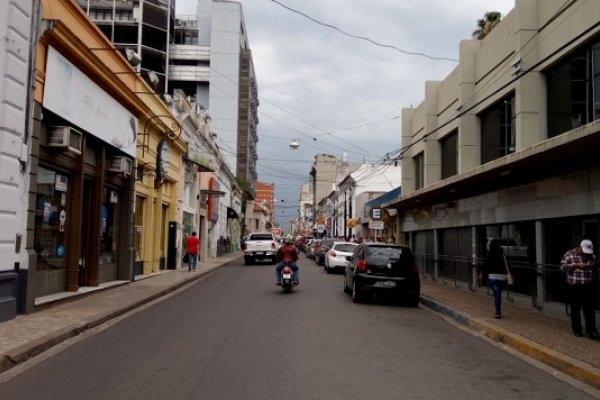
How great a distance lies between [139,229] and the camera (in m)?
20.5

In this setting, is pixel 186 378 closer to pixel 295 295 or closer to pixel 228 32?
pixel 295 295

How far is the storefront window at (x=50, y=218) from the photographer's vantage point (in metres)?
12.4

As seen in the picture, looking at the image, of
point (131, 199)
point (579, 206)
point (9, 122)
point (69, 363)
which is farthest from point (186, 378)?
point (131, 199)

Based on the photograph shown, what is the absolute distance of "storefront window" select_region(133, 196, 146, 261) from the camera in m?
20.1

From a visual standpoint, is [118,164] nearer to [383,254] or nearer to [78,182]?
[78,182]

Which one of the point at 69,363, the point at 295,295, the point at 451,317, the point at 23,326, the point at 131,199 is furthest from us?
the point at 131,199

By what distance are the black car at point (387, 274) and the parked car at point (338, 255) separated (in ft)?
36.7

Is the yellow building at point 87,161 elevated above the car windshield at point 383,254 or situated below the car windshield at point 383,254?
above

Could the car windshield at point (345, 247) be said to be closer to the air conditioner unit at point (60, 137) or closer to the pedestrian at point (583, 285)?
the air conditioner unit at point (60, 137)

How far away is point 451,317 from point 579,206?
11.8ft

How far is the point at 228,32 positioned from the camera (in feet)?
235

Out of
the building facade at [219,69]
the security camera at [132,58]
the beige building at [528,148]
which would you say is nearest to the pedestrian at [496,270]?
the beige building at [528,148]

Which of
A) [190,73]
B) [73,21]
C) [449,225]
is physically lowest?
[449,225]

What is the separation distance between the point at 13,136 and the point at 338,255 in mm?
18094
